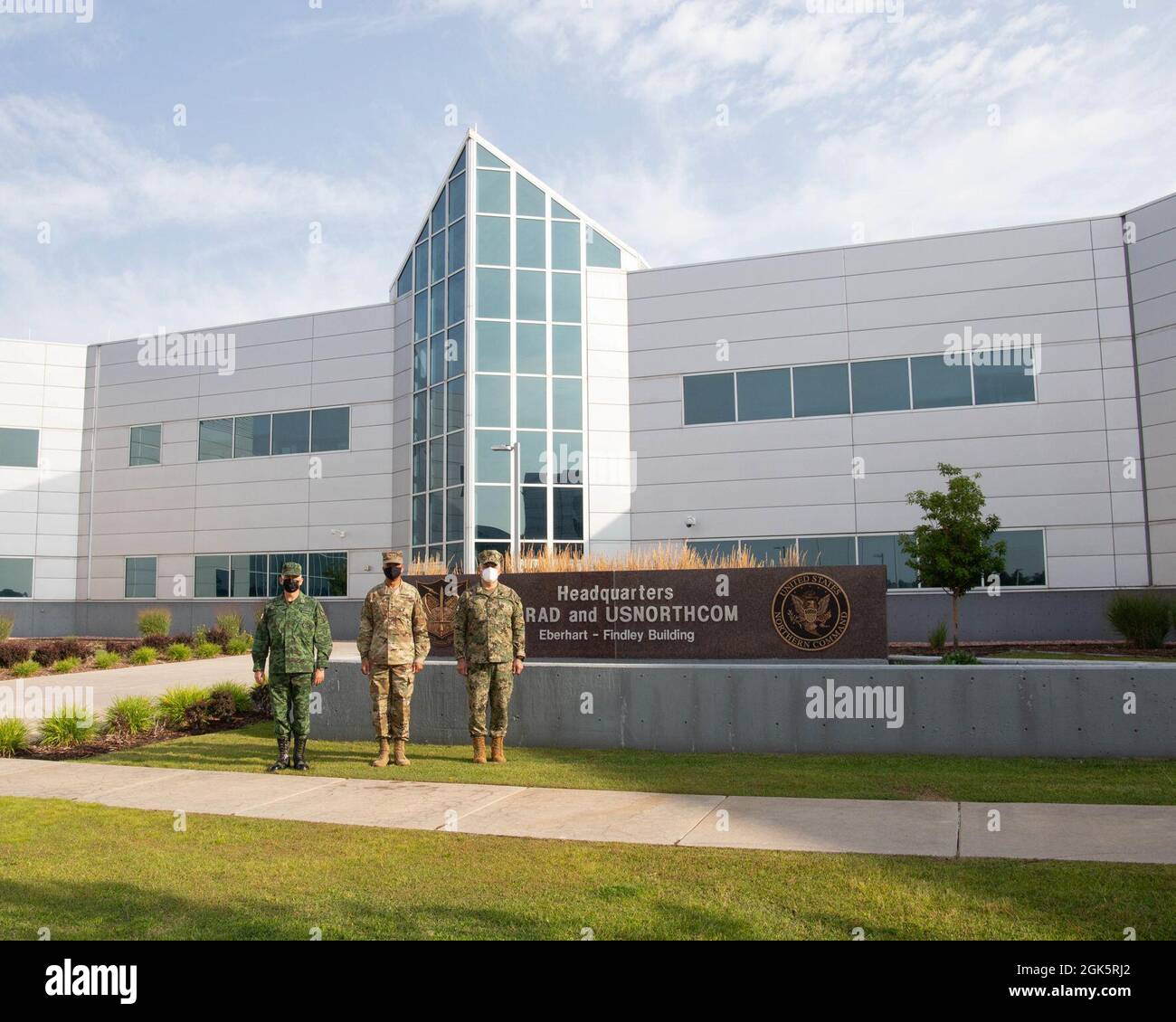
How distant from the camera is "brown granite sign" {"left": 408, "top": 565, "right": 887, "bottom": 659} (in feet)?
34.5

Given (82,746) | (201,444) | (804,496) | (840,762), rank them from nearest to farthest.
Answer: (840,762), (82,746), (804,496), (201,444)

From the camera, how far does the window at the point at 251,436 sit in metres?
32.5

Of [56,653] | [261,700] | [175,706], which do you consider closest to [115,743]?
[175,706]

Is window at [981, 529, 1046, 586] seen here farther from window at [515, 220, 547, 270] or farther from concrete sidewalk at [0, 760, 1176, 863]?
concrete sidewalk at [0, 760, 1176, 863]

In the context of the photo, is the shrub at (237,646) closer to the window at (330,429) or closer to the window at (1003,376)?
the window at (330,429)

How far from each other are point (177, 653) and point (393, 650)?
1319 centimetres

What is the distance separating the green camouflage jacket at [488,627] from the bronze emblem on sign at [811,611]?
2.94 m

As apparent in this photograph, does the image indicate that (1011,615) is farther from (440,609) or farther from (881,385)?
(440,609)

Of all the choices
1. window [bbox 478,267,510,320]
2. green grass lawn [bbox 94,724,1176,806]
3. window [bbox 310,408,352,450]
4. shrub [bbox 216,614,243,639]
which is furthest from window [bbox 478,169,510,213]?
green grass lawn [bbox 94,724,1176,806]

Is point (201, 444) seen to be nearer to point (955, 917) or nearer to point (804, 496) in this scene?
point (804, 496)

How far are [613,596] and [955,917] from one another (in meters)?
7.04

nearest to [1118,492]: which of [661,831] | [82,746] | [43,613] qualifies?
[661,831]

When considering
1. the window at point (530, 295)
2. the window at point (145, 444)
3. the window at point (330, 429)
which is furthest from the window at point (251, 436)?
the window at point (530, 295)

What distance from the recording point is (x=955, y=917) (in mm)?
4566
